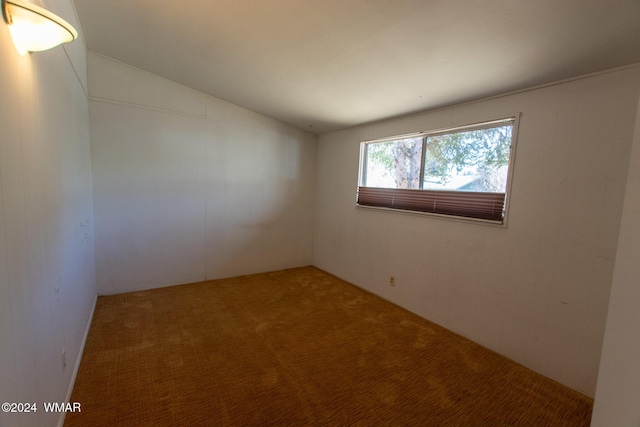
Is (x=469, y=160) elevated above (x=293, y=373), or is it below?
above

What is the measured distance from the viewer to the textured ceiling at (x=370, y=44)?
1.48 metres

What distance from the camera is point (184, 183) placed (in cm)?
352

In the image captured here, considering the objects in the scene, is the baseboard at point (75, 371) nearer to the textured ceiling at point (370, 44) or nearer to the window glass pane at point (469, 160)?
the textured ceiling at point (370, 44)

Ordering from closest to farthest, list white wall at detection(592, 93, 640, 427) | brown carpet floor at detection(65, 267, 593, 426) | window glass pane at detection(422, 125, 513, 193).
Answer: white wall at detection(592, 93, 640, 427) → brown carpet floor at detection(65, 267, 593, 426) → window glass pane at detection(422, 125, 513, 193)

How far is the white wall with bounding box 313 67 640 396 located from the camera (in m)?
1.80

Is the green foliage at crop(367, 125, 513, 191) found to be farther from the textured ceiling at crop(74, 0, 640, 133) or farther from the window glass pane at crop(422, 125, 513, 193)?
the textured ceiling at crop(74, 0, 640, 133)

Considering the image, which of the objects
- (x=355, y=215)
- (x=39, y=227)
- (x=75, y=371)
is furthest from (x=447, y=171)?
(x=75, y=371)

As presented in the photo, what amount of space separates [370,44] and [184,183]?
280 centimetres

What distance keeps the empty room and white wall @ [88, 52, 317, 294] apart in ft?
0.09

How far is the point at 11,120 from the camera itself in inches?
40.8

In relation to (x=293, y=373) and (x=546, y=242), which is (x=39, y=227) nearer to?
(x=293, y=373)

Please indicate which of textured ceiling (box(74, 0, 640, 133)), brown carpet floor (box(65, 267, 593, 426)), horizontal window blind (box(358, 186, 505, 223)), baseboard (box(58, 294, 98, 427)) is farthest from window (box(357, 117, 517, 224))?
baseboard (box(58, 294, 98, 427))

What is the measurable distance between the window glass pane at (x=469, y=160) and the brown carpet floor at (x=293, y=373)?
4.85 feet

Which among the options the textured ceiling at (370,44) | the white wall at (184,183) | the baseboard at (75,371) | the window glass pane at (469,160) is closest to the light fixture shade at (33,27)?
the textured ceiling at (370,44)
